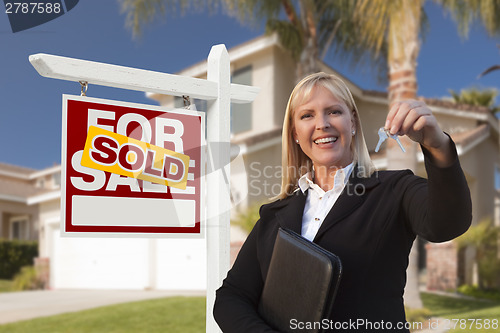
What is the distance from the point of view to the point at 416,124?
121 centimetres

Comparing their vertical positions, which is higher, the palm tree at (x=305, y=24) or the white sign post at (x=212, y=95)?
the palm tree at (x=305, y=24)

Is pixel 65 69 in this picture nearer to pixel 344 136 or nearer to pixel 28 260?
pixel 344 136

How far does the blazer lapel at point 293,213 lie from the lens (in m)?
1.68

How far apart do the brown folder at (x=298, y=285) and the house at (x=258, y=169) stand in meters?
10.5

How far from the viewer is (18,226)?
2586cm

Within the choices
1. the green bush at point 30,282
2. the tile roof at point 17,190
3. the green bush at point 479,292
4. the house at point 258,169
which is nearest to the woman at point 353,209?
A: the house at point 258,169

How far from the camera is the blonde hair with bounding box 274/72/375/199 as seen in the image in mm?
1641

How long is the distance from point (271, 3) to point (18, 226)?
1950 cm

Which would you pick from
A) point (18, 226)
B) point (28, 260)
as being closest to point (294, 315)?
point (28, 260)

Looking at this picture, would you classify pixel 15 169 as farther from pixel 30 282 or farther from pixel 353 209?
pixel 353 209

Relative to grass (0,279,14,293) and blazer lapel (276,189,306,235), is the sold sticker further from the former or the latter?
grass (0,279,14,293)

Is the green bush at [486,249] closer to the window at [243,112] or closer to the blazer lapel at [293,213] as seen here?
the window at [243,112]

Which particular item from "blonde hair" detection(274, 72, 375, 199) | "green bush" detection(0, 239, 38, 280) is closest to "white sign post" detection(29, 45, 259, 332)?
"blonde hair" detection(274, 72, 375, 199)

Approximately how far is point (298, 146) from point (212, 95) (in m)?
0.99
